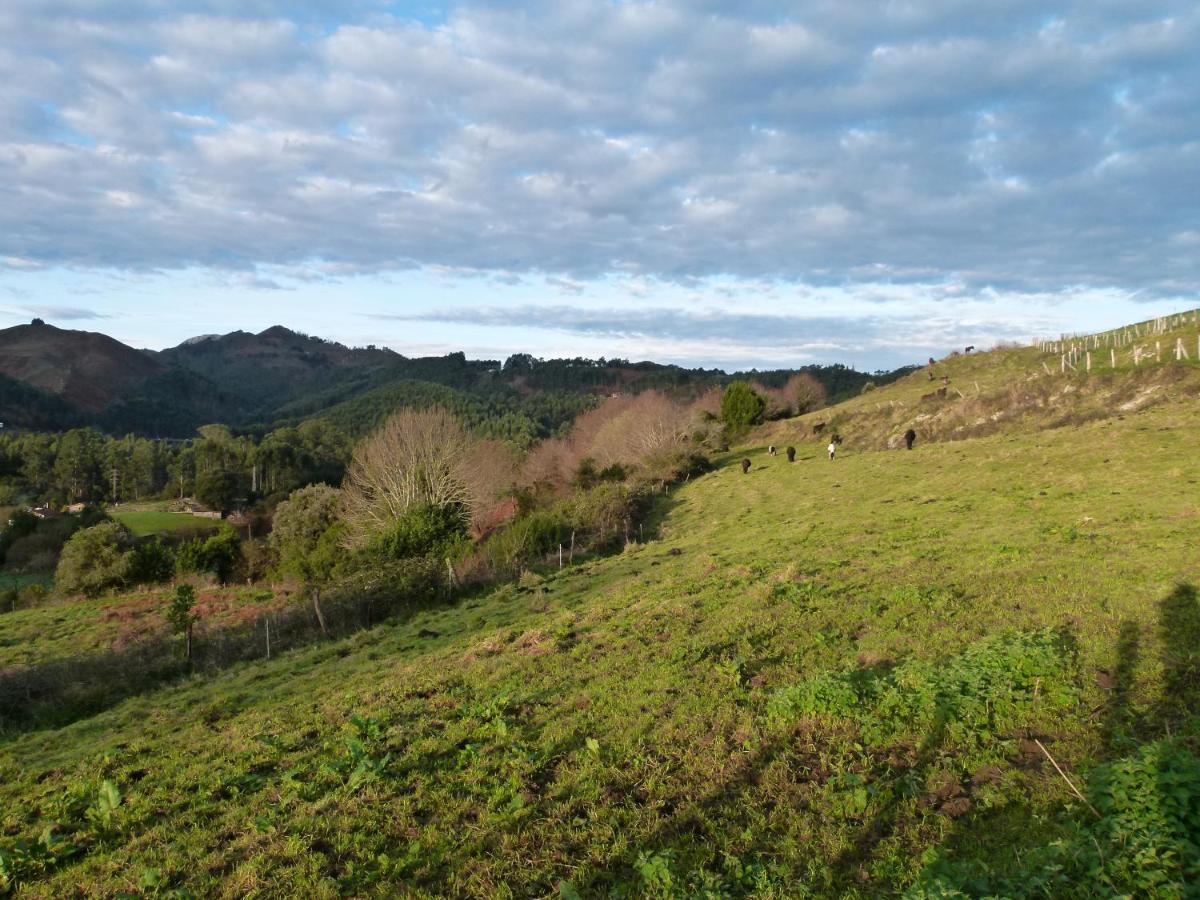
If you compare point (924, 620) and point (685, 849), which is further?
point (924, 620)

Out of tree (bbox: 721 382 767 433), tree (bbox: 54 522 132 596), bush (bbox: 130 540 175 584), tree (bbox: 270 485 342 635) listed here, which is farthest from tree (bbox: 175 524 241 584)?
tree (bbox: 721 382 767 433)

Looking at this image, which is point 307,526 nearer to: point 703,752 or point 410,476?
point 410,476

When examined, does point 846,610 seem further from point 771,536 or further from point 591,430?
point 591,430

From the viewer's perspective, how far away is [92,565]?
43.6 m

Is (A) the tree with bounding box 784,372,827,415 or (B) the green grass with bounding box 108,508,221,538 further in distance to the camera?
(A) the tree with bounding box 784,372,827,415

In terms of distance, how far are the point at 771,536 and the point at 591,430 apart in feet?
221

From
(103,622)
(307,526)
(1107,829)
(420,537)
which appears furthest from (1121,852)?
(307,526)

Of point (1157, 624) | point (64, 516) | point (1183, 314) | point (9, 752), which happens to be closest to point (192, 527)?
point (64, 516)

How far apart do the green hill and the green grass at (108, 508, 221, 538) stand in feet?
237

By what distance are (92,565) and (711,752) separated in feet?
168

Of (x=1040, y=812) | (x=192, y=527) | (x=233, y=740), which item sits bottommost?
(x=192, y=527)

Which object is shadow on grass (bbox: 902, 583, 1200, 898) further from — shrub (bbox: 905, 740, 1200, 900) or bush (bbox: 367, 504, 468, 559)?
bush (bbox: 367, 504, 468, 559)

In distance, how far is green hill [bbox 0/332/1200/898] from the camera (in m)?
5.31

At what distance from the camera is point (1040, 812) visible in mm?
5512
